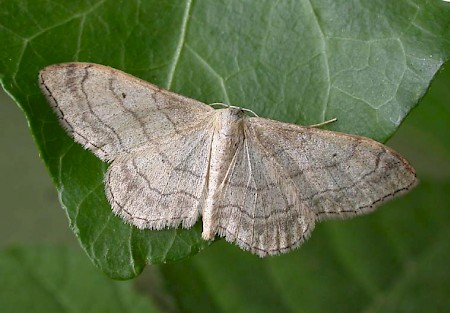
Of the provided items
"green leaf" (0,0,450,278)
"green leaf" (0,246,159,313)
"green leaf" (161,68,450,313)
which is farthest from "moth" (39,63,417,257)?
"green leaf" (0,246,159,313)

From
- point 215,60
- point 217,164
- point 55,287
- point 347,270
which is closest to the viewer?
point 215,60

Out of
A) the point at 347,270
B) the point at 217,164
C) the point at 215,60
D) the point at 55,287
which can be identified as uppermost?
the point at 215,60

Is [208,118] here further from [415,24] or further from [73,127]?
[415,24]

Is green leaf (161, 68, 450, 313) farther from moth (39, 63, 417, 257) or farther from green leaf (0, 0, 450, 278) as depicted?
green leaf (0, 0, 450, 278)

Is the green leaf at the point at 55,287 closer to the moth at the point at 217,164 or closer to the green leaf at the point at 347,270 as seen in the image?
the green leaf at the point at 347,270

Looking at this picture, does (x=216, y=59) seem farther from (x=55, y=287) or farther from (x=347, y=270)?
(x=55, y=287)

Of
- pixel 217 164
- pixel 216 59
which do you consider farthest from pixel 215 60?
pixel 217 164

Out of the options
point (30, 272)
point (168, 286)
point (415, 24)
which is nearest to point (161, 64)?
point (415, 24)
